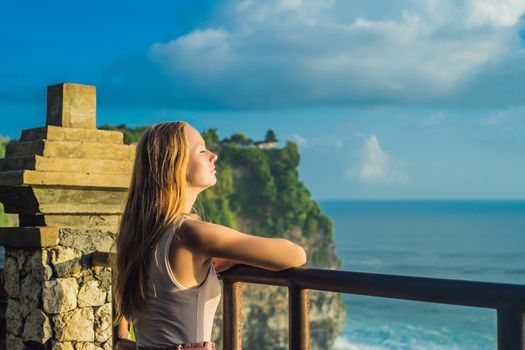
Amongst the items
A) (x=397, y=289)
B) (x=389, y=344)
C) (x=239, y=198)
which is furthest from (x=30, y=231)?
(x=389, y=344)

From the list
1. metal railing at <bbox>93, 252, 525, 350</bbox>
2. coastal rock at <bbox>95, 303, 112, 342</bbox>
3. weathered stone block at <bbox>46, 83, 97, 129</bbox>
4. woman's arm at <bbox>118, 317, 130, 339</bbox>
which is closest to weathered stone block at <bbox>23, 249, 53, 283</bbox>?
coastal rock at <bbox>95, 303, 112, 342</bbox>

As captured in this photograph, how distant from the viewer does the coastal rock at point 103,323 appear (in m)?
3.81

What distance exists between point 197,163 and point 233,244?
285 millimetres

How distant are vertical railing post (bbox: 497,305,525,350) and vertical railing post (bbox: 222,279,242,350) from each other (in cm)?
93

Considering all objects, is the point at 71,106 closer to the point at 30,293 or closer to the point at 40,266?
the point at 40,266

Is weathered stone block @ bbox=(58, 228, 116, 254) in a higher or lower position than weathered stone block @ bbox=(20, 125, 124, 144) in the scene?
lower

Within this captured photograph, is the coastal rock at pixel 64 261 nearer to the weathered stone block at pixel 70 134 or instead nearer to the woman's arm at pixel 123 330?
the weathered stone block at pixel 70 134

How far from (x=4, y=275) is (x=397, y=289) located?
2.62 meters

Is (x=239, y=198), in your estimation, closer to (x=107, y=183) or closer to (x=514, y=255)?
(x=514, y=255)

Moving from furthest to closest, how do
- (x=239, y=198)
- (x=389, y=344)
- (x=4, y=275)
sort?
1. (x=389, y=344)
2. (x=239, y=198)
3. (x=4, y=275)

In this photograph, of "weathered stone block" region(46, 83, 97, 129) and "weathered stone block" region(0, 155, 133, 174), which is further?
"weathered stone block" region(46, 83, 97, 129)

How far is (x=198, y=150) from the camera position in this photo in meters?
2.18

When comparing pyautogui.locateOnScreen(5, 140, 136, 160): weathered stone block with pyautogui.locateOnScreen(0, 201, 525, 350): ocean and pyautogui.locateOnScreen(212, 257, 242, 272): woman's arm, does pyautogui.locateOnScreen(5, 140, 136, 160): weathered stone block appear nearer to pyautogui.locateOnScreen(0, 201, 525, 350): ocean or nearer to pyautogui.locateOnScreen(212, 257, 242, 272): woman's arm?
pyautogui.locateOnScreen(212, 257, 242, 272): woman's arm

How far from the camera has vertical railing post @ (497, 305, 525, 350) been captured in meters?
1.67
